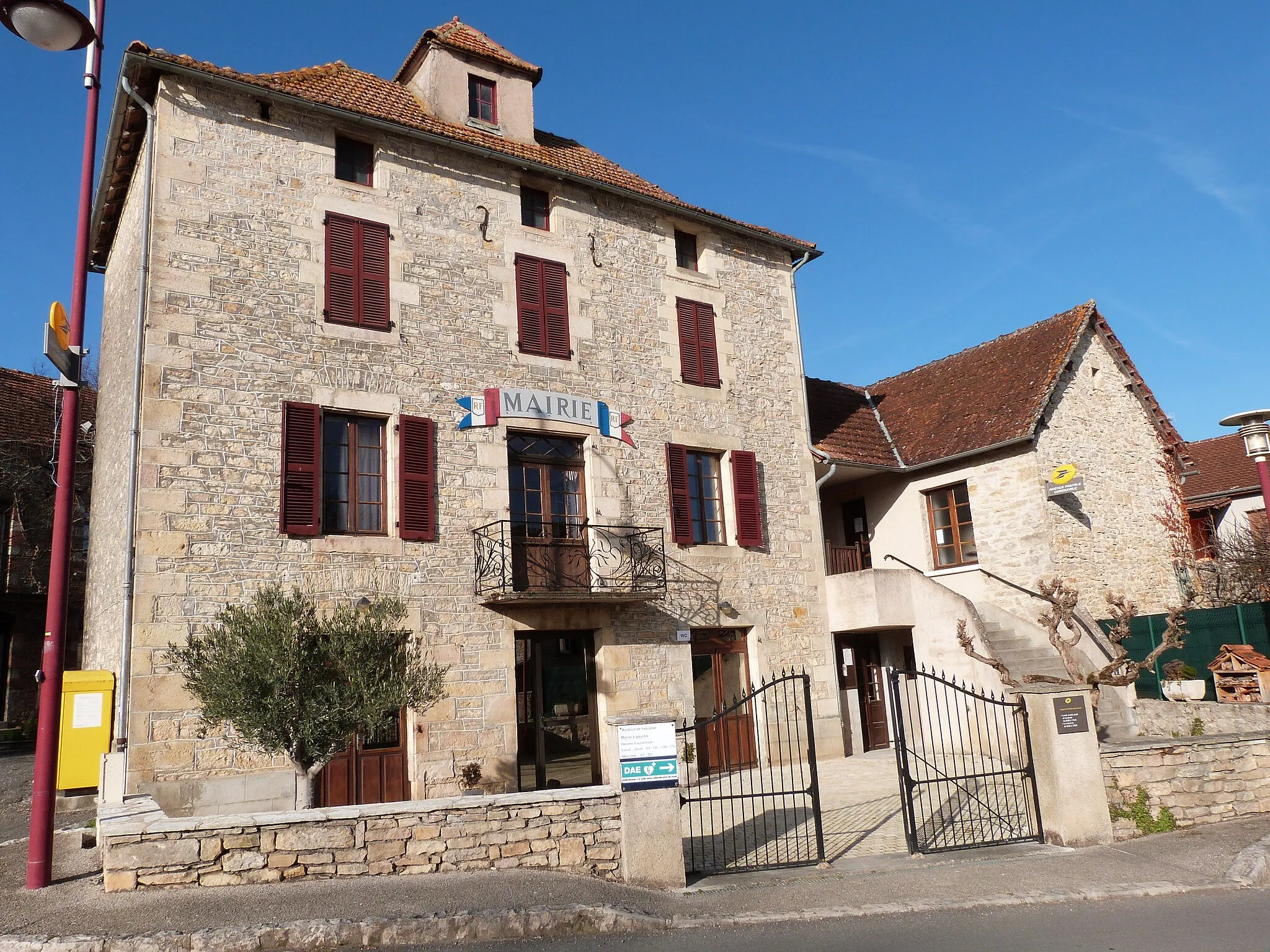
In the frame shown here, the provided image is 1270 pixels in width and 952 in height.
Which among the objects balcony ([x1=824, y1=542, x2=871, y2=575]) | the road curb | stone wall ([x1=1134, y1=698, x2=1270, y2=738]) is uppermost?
balcony ([x1=824, y1=542, x2=871, y2=575])

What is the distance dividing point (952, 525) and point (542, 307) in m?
8.47

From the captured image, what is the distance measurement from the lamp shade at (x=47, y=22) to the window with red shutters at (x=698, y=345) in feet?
30.4

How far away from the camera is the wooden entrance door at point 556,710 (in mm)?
12273

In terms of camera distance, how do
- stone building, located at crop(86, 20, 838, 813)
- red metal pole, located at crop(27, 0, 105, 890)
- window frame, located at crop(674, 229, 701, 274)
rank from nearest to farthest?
red metal pole, located at crop(27, 0, 105, 890), stone building, located at crop(86, 20, 838, 813), window frame, located at crop(674, 229, 701, 274)

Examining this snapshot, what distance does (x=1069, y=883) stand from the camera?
24.4 feet

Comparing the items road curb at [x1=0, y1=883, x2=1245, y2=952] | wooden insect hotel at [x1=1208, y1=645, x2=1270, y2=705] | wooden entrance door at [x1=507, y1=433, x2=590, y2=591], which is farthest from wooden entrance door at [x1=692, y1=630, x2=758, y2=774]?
wooden insect hotel at [x1=1208, y1=645, x2=1270, y2=705]

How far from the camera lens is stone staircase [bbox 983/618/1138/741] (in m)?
13.5

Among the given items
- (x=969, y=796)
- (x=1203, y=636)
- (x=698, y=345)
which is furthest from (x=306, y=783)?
(x=1203, y=636)

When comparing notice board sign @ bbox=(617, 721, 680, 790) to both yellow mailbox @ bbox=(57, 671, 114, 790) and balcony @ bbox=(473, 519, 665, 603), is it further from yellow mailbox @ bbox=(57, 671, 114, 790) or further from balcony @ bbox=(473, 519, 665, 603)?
yellow mailbox @ bbox=(57, 671, 114, 790)

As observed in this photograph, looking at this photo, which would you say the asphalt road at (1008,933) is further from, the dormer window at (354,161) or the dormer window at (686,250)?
the dormer window at (686,250)

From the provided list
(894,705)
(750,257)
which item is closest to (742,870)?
(894,705)

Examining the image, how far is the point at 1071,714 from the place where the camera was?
28.7 feet

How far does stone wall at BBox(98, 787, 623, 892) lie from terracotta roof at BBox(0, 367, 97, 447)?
16180 millimetres

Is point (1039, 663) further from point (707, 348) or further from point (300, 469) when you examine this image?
point (300, 469)
